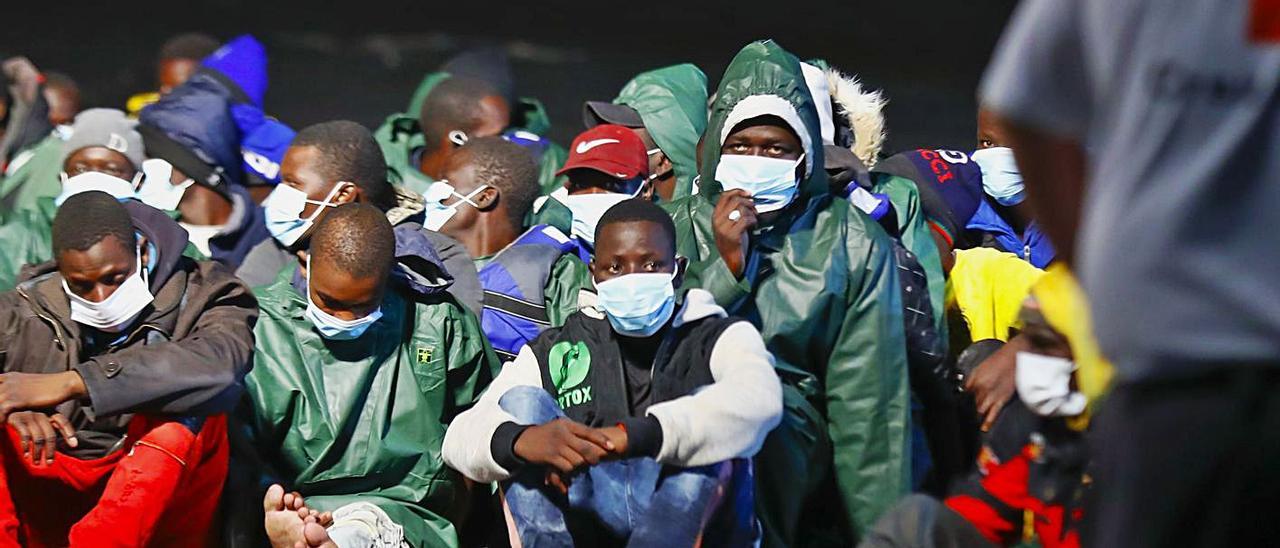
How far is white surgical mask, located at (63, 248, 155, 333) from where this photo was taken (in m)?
4.59

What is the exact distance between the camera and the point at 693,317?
4410mm

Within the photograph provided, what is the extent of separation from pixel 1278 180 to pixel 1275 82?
119 millimetres

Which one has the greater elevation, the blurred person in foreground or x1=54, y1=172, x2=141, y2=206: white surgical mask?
the blurred person in foreground

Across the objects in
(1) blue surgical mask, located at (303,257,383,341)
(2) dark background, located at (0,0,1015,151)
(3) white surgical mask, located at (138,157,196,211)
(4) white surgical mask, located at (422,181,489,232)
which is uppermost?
(1) blue surgical mask, located at (303,257,383,341)

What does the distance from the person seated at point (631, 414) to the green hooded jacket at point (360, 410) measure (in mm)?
431

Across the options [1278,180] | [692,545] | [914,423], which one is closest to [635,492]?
[692,545]

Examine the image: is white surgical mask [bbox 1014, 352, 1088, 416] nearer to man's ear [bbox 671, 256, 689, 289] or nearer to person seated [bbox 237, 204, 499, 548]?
man's ear [bbox 671, 256, 689, 289]

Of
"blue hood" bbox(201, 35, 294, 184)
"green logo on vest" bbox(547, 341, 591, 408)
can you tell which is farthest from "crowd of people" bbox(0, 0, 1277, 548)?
"blue hood" bbox(201, 35, 294, 184)

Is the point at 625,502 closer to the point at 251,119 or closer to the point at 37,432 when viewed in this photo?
the point at 37,432

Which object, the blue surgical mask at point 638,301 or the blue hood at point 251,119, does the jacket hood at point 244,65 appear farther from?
the blue surgical mask at point 638,301

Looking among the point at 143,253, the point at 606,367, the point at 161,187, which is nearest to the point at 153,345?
the point at 143,253

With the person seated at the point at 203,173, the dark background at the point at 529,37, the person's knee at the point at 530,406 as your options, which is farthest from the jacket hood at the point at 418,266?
the dark background at the point at 529,37

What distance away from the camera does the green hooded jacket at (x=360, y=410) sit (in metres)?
4.86

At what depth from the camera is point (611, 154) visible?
19.5ft
